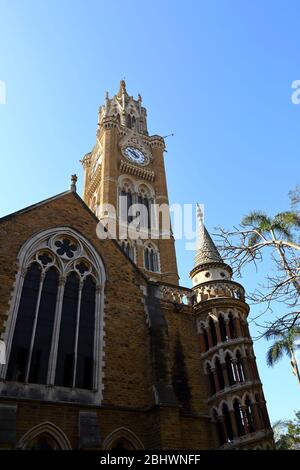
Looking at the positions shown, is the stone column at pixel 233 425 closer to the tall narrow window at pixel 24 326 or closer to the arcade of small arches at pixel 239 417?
the arcade of small arches at pixel 239 417

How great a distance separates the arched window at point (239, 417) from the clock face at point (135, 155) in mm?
31982

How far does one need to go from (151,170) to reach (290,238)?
3212 cm

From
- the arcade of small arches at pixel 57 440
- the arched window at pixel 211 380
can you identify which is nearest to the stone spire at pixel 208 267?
the arched window at pixel 211 380

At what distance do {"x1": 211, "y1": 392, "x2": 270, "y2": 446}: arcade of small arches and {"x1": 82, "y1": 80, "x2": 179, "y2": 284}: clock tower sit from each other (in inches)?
754

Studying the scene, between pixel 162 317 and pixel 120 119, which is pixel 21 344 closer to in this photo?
pixel 162 317

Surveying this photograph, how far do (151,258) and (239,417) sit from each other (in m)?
22.4

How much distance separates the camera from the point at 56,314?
13.9 metres

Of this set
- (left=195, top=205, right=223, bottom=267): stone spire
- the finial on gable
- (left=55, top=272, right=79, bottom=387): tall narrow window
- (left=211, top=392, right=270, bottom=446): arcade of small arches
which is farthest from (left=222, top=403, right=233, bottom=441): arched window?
the finial on gable

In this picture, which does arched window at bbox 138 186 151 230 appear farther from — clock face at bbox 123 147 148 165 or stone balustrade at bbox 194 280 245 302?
stone balustrade at bbox 194 280 245 302

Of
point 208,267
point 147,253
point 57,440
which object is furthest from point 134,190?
point 57,440

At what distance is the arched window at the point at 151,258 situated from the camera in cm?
3472

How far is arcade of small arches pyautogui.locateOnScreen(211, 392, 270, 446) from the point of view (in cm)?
1345

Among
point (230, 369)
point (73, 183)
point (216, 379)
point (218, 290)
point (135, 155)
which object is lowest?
point (216, 379)

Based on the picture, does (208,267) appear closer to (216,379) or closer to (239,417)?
(216,379)
